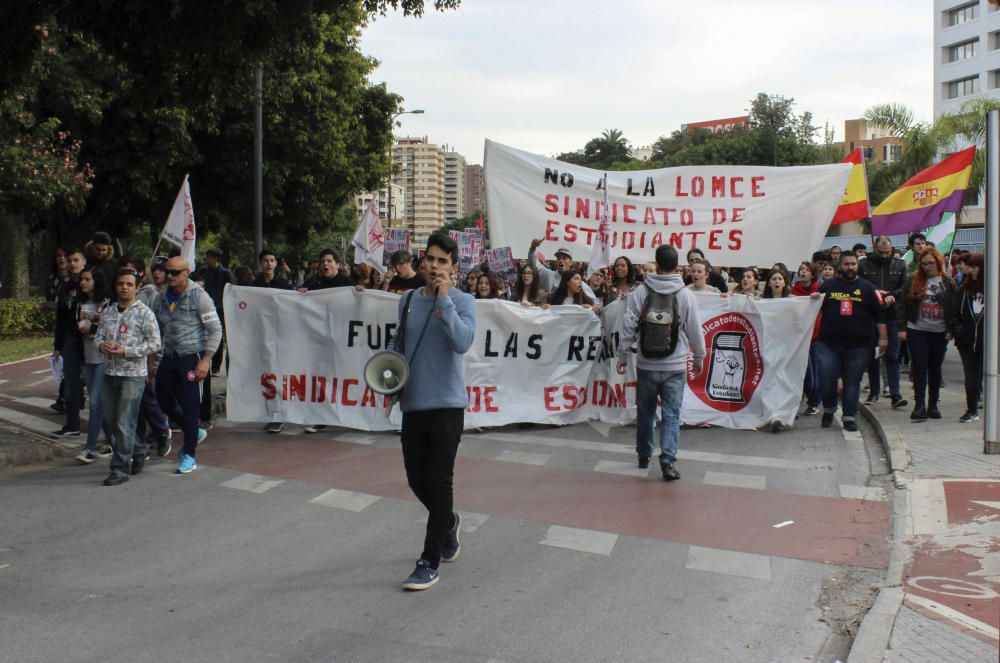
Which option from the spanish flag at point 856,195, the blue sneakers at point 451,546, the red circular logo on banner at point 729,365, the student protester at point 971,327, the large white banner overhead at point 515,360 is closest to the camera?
the blue sneakers at point 451,546

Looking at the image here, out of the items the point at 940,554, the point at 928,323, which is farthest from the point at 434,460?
the point at 928,323

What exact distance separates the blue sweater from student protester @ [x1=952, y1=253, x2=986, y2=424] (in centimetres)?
688

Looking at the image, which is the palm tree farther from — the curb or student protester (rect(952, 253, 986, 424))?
the curb

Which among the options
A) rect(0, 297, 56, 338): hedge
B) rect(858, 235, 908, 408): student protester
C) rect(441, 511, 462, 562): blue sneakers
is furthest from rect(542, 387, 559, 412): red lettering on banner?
rect(0, 297, 56, 338): hedge

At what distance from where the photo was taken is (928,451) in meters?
8.95

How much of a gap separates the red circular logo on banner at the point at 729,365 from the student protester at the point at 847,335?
734 millimetres

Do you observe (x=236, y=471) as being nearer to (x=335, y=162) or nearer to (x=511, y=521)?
(x=511, y=521)

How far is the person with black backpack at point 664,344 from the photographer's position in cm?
841

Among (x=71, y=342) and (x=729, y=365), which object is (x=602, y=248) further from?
(x=71, y=342)

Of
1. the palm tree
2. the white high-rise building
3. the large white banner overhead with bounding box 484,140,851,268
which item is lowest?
the large white banner overhead with bounding box 484,140,851,268

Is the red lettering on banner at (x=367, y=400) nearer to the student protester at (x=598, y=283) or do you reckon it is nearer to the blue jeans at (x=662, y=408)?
the blue jeans at (x=662, y=408)

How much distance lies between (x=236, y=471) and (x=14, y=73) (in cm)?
483

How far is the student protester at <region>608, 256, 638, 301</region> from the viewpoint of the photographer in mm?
11555

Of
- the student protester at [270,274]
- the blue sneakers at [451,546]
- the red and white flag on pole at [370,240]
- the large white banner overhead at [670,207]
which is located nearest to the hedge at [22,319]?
the red and white flag on pole at [370,240]
